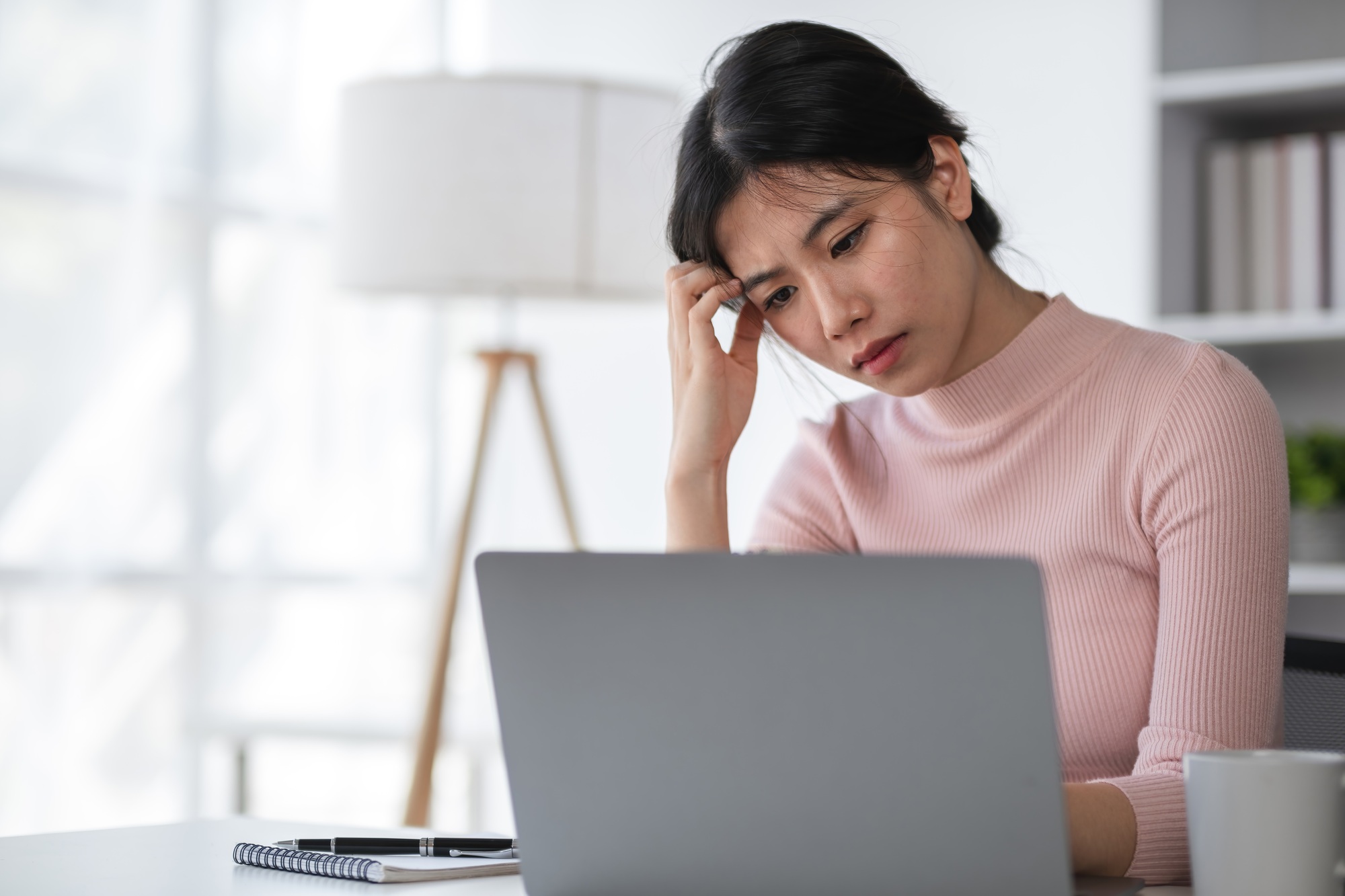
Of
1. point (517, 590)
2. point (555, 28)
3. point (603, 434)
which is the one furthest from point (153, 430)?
point (517, 590)

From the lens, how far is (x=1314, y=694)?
43.9 inches

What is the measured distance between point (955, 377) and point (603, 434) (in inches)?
71.5

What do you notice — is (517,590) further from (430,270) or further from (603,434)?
(603,434)

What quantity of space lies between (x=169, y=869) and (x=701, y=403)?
0.66 metres

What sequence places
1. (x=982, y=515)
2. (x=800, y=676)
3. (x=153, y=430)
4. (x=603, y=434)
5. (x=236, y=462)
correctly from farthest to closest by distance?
1. (x=603, y=434)
2. (x=236, y=462)
3. (x=153, y=430)
4. (x=982, y=515)
5. (x=800, y=676)

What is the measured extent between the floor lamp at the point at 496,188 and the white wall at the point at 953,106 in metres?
0.55

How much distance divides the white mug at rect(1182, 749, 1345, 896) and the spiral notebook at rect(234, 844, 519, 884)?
413 mm

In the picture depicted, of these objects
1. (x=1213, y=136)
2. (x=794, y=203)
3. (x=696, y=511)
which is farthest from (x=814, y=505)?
(x=1213, y=136)

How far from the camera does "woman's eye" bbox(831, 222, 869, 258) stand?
1.18 meters

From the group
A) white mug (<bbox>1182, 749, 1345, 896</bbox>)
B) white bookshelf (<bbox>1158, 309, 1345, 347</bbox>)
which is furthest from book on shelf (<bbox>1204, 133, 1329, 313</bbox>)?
white mug (<bbox>1182, 749, 1345, 896</bbox>)

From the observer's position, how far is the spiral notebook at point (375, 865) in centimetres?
86

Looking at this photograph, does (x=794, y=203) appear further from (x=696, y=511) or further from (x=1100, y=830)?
(x=1100, y=830)

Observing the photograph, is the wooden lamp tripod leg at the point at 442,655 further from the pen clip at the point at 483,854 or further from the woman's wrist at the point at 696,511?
the pen clip at the point at 483,854

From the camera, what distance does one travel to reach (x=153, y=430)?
235 centimetres
